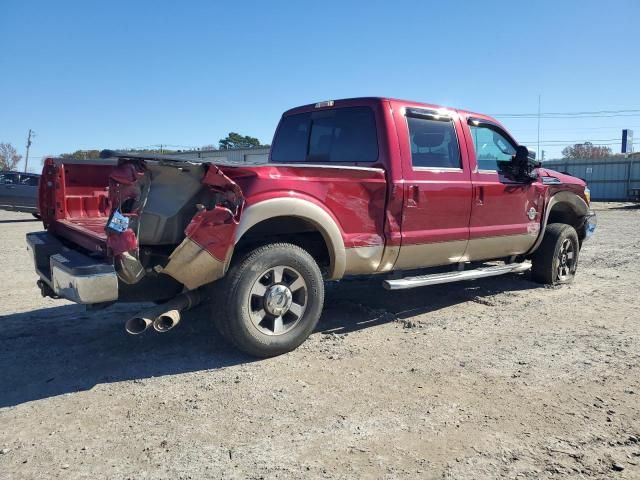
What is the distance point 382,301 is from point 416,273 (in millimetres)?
789

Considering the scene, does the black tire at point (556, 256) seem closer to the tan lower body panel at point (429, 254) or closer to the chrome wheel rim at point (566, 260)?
the chrome wheel rim at point (566, 260)

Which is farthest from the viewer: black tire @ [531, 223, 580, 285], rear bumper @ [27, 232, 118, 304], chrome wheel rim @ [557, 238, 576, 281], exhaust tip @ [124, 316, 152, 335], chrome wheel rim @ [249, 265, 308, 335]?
chrome wheel rim @ [557, 238, 576, 281]

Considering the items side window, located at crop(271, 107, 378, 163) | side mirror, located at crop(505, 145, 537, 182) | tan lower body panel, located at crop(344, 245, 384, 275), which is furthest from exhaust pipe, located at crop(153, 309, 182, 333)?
side mirror, located at crop(505, 145, 537, 182)

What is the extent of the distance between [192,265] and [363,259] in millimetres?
1582

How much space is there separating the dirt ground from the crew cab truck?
45cm

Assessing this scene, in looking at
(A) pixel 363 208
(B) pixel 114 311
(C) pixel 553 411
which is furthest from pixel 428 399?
(B) pixel 114 311

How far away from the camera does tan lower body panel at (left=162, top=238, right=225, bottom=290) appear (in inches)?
146

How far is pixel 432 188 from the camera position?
5.11m

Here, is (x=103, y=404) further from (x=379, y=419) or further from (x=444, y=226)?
(x=444, y=226)

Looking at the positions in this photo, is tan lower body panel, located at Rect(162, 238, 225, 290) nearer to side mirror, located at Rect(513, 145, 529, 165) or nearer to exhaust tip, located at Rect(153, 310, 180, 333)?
exhaust tip, located at Rect(153, 310, 180, 333)

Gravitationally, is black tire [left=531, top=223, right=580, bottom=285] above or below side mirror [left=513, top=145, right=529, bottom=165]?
below

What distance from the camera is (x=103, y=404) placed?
340 cm


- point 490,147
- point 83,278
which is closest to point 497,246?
point 490,147

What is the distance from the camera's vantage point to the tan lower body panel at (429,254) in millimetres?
5031
